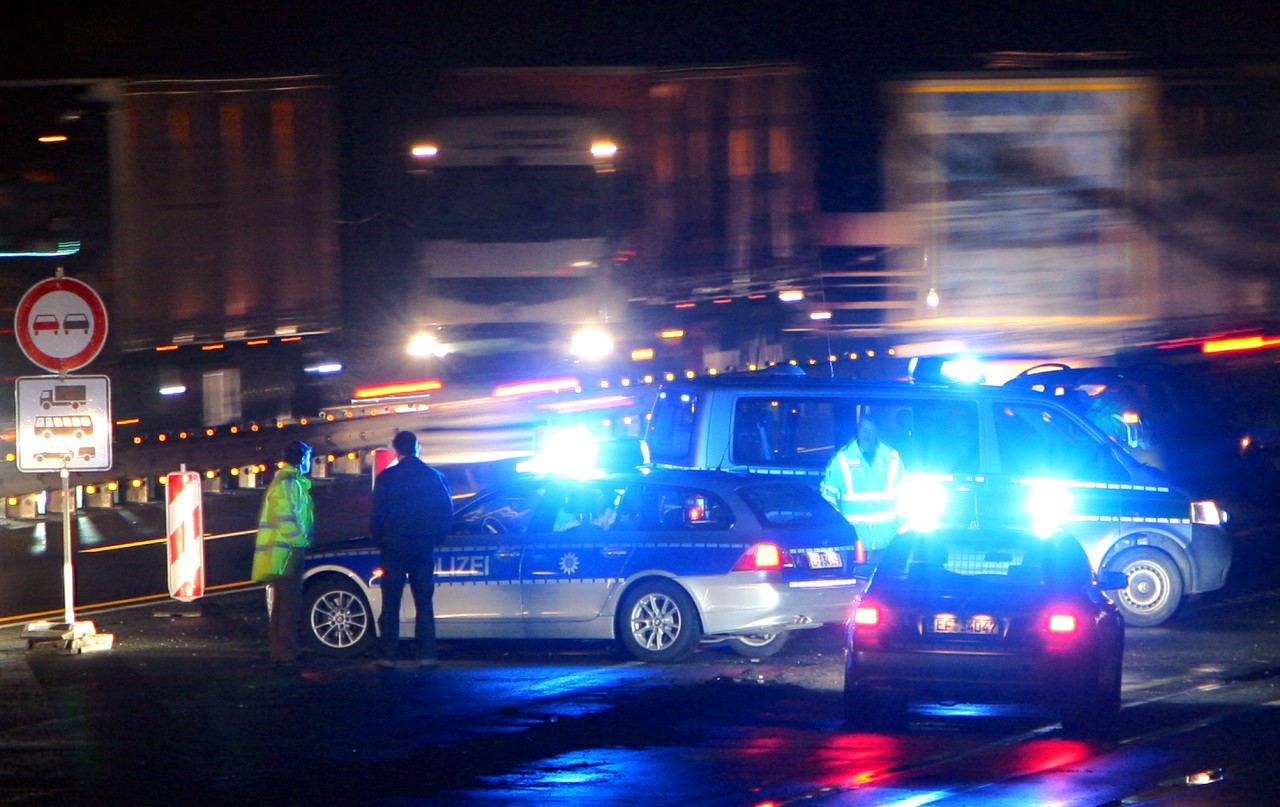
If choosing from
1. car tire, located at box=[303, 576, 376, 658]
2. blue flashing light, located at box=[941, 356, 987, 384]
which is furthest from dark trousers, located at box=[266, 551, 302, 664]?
blue flashing light, located at box=[941, 356, 987, 384]

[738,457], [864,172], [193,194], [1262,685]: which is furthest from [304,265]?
[1262,685]

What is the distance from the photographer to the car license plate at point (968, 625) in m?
10.6

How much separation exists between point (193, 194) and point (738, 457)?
1034cm

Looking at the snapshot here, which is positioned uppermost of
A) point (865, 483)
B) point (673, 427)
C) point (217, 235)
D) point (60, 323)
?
point (217, 235)

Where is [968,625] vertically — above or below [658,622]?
above

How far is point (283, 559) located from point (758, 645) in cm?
347

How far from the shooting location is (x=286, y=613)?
13.5 metres

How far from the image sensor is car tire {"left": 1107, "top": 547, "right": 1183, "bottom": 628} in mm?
15438

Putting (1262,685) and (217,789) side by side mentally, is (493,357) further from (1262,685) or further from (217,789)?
(217,789)

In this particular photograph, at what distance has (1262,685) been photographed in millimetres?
12531

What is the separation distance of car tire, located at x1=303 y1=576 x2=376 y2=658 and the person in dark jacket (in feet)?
1.94

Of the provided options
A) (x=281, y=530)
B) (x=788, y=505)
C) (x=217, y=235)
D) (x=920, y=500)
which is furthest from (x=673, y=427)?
(x=217, y=235)

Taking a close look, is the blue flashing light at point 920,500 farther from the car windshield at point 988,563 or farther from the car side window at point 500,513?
the car windshield at point 988,563

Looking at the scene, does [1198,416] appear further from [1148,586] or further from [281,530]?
[281,530]
